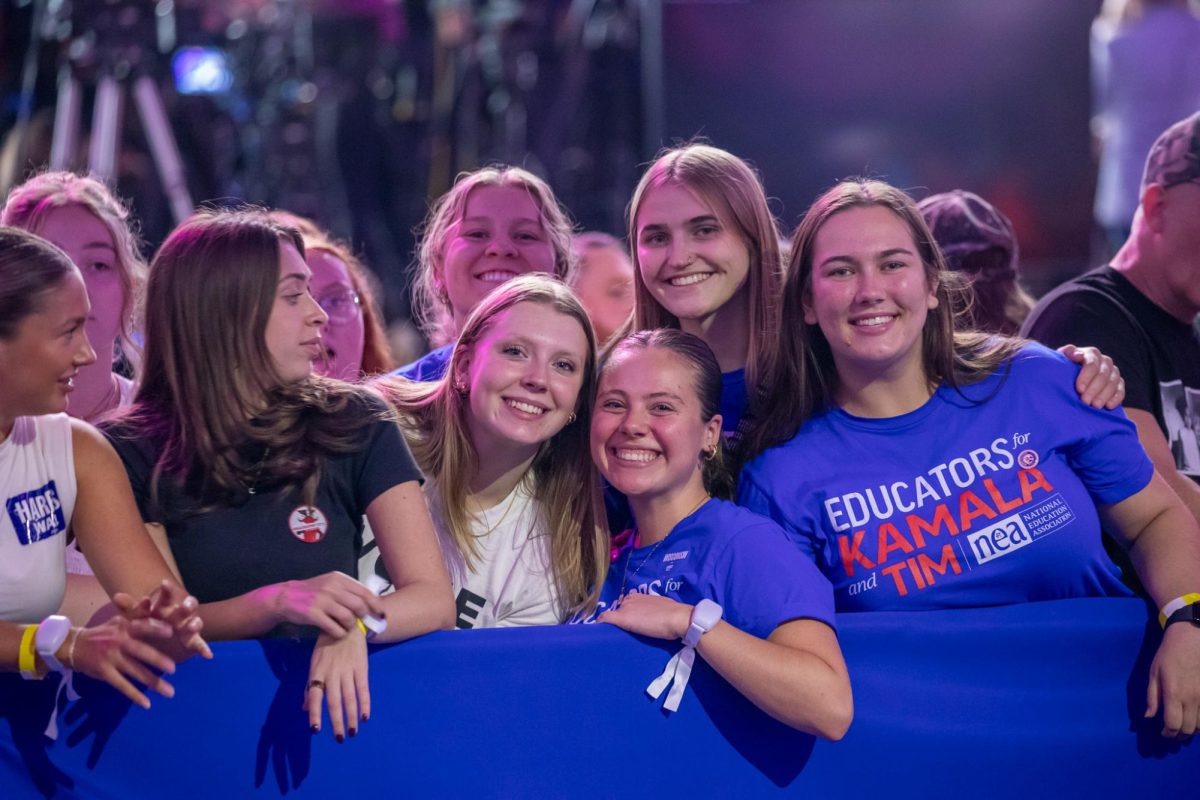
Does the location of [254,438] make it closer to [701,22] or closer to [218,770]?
[218,770]

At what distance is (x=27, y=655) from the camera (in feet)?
5.98

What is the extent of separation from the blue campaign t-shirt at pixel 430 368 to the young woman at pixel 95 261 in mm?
623

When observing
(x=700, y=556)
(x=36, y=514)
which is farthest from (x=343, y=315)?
(x=700, y=556)

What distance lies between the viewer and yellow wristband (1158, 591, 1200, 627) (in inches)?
83.9

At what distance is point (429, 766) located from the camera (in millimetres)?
1943

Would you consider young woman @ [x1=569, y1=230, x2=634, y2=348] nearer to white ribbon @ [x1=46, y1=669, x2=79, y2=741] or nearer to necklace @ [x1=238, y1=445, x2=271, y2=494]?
necklace @ [x1=238, y1=445, x2=271, y2=494]

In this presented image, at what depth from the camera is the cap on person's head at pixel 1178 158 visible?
289 centimetres

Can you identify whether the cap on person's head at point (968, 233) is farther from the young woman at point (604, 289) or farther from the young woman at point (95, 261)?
the young woman at point (95, 261)

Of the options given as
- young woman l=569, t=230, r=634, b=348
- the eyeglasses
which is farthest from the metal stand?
the eyeglasses

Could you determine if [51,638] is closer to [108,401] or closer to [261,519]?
[261,519]

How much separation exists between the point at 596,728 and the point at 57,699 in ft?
2.63

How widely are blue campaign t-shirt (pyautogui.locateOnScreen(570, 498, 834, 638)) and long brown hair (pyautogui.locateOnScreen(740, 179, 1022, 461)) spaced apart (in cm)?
24

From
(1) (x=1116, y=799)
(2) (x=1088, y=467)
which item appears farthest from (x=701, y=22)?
(1) (x=1116, y=799)

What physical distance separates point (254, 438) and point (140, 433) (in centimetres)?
20
